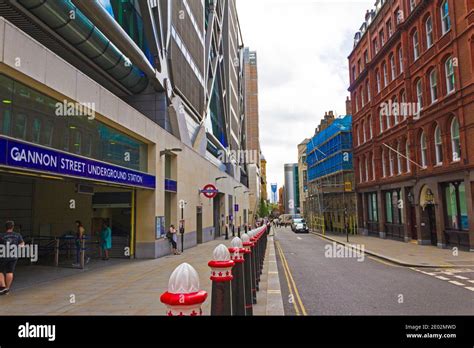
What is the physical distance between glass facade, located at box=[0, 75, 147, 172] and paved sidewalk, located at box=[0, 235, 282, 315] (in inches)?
154

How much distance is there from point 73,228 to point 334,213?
117ft

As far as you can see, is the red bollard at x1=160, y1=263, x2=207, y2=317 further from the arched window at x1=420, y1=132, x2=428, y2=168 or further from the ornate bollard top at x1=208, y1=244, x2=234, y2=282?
the arched window at x1=420, y1=132, x2=428, y2=168

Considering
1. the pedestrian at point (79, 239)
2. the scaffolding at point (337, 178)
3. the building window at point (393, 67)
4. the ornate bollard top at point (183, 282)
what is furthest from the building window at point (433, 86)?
the ornate bollard top at point (183, 282)

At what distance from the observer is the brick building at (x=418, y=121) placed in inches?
751

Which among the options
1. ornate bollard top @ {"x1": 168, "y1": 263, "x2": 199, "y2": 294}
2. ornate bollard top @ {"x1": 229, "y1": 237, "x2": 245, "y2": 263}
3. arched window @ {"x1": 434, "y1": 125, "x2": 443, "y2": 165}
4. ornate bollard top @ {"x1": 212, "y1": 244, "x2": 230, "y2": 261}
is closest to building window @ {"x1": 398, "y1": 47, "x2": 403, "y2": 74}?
arched window @ {"x1": 434, "y1": 125, "x2": 443, "y2": 165}

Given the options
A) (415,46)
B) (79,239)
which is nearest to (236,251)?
(79,239)

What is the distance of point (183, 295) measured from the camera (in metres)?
2.42

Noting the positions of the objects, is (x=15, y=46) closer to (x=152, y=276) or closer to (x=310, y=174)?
(x=152, y=276)

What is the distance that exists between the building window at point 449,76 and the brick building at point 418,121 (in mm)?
57

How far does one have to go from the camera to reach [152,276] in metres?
11.6

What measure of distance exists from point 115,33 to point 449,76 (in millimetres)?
18534

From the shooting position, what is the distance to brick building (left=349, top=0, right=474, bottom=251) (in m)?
19.1
